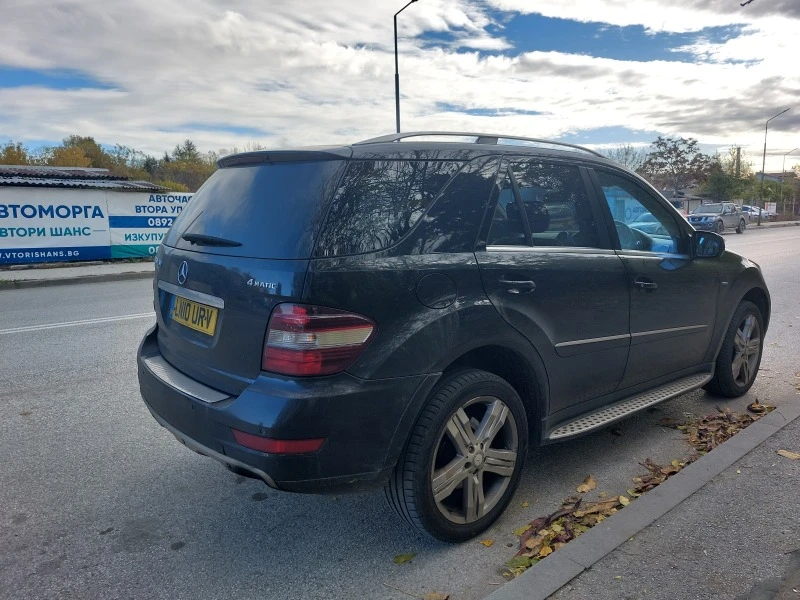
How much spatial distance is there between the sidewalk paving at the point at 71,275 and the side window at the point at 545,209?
42.3ft

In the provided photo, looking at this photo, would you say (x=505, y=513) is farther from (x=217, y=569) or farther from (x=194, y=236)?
(x=194, y=236)

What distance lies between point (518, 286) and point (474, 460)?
0.85 metres

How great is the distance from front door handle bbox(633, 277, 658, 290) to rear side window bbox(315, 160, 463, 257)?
59.0 inches

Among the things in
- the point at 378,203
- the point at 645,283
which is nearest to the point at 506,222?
the point at 378,203

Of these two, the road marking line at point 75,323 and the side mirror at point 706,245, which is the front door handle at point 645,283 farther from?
the road marking line at point 75,323

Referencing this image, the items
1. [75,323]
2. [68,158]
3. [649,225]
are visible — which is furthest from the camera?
[68,158]

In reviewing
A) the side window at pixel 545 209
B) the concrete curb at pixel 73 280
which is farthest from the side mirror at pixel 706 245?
the concrete curb at pixel 73 280

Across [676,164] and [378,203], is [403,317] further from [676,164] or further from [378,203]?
[676,164]

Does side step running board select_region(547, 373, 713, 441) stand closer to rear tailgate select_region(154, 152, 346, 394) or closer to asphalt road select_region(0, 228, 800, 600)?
asphalt road select_region(0, 228, 800, 600)

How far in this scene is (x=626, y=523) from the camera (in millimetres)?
2959

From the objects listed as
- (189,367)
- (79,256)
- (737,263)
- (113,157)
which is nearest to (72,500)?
(189,367)

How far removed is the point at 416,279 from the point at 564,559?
1342 mm

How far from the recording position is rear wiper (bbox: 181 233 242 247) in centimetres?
285

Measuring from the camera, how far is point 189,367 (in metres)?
3.01
